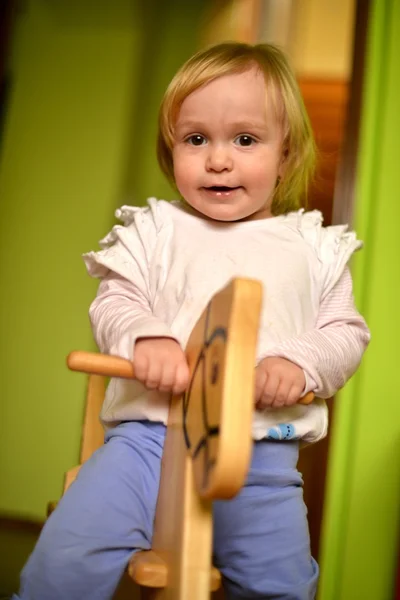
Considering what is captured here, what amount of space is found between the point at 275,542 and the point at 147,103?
A: 1.12 metres

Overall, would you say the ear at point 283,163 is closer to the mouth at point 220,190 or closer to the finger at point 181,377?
the mouth at point 220,190

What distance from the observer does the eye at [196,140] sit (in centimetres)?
70

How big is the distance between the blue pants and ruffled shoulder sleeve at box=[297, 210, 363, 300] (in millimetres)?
195

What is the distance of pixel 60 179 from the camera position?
1437 millimetres

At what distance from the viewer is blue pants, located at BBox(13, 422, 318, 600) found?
537 mm

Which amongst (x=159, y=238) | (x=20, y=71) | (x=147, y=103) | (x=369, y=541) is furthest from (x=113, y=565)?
(x=20, y=71)

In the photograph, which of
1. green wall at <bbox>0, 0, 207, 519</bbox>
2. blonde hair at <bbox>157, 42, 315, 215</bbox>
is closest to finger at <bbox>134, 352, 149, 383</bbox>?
blonde hair at <bbox>157, 42, 315, 215</bbox>

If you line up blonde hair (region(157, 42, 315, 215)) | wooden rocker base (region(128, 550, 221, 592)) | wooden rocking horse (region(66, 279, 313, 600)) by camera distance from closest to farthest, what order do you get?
wooden rocking horse (region(66, 279, 313, 600))
wooden rocker base (region(128, 550, 221, 592))
blonde hair (region(157, 42, 315, 215))

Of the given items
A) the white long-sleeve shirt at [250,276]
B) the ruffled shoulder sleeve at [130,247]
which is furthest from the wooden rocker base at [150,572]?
the ruffled shoulder sleeve at [130,247]

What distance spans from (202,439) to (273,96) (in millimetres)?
437

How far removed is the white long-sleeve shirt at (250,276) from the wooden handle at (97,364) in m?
0.09

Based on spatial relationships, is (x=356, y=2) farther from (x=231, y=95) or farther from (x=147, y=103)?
(x=231, y=95)

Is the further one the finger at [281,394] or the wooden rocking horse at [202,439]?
the finger at [281,394]

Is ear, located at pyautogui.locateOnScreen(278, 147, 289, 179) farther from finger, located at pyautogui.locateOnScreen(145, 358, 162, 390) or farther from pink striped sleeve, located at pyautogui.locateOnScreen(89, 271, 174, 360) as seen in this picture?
finger, located at pyautogui.locateOnScreen(145, 358, 162, 390)
